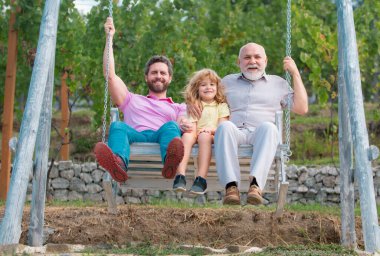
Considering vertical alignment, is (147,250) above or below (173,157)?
below

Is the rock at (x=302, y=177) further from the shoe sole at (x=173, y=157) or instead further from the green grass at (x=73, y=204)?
the shoe sole at (x=173, y=157)

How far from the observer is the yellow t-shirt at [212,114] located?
6.35 metres

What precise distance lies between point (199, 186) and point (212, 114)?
652 mm

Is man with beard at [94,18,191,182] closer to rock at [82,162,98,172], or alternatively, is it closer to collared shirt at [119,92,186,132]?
collared shirt at [119,92,186,132]

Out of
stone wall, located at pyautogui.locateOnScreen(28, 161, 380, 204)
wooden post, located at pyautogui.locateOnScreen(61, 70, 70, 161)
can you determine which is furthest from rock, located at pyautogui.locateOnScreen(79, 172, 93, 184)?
wooden post, located at pyautogui.locateOnScreen(61, 70, 70, 161)

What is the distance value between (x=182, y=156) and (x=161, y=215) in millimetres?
2817

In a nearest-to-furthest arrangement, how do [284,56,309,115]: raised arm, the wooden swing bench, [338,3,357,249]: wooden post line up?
the wooden swing bench, [284,56,309,115]: raised arm, [338,3,357,249]: wooden post

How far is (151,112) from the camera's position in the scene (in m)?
6.67

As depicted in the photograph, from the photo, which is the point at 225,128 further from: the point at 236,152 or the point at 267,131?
the point at 267,131

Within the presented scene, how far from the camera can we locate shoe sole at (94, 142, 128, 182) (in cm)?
585

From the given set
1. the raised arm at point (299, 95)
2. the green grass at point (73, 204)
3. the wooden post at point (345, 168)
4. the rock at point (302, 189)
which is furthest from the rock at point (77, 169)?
the raised arm at point (299, 95)

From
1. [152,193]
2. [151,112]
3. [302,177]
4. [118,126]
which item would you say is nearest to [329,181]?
[302,177]

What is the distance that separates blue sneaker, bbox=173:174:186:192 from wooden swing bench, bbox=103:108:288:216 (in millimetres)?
161

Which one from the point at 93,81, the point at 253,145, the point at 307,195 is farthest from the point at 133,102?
the point at 307,195
